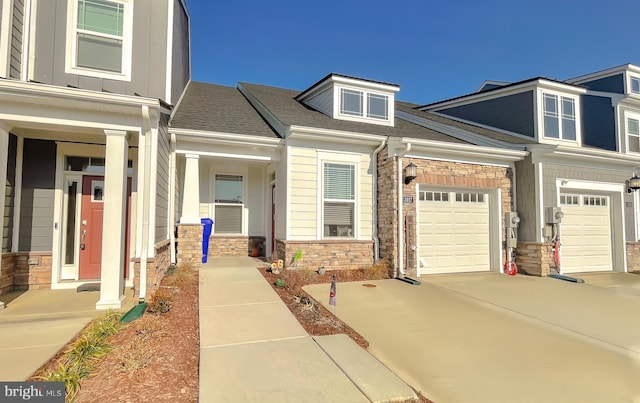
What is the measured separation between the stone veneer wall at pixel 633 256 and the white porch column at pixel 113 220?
13.3m

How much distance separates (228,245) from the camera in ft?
29.8

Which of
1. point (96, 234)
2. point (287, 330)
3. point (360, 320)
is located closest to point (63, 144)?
point (96, 234)

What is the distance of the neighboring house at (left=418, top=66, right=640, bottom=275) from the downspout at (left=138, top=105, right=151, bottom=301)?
8.50m

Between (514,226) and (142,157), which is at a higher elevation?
(142,157)

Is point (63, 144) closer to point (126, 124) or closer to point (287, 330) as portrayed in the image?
point (126, 124)

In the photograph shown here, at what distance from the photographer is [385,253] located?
7781 millimetres

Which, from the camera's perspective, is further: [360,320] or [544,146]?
[544,146]

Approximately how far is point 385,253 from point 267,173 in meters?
4.20

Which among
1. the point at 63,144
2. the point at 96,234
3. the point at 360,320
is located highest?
the point at 63,144

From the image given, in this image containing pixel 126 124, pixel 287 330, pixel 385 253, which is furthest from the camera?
pixel 385 253

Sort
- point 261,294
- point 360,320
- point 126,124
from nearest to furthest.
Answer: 1. point 360,320
2. point 126,124
3. point 261,294

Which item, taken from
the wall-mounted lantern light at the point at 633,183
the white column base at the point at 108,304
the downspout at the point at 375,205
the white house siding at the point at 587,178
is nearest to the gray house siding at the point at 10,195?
the white column base at the point at 108,304

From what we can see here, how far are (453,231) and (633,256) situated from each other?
20.2 feet

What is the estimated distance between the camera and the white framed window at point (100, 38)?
6.03m
